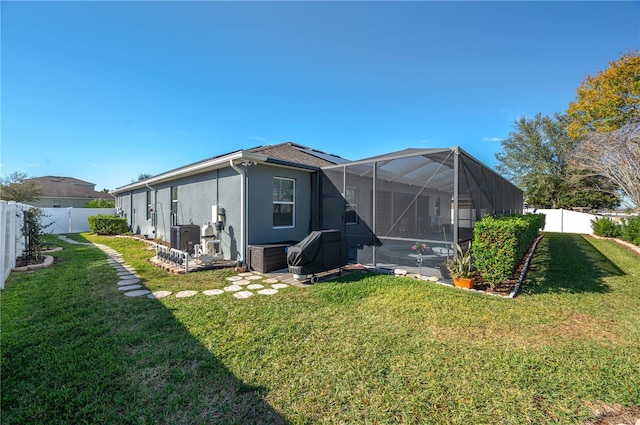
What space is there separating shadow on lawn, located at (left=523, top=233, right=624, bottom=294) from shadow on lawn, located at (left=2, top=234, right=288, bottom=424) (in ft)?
18.4

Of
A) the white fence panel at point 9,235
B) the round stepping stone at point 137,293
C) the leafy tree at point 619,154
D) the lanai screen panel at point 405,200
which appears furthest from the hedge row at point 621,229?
the white fence panel at point 9,235

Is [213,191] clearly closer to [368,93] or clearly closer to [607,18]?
[368,93]

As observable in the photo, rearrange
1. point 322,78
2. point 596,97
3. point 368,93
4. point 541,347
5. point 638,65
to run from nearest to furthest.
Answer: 1. point 541,347
2. point 322,78
3. point 368,93
4. point 638,65
5. point 596,97

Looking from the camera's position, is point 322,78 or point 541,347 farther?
point 322,78

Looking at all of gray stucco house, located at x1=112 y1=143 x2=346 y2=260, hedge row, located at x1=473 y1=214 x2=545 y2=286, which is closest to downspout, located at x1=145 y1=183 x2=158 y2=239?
gray stucco house, located at x1=112 y1=143 x2=346 y2=260

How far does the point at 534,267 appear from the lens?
735cm

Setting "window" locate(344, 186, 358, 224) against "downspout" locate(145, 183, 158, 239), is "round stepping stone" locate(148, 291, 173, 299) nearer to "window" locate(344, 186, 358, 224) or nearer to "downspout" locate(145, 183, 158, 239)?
"window" locate(344, 186, 358, 224)

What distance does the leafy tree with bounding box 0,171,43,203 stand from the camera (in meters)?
19.3

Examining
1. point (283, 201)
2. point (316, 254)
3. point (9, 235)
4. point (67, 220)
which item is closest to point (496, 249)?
point (316, 254)

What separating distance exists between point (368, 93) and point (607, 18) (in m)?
7.20

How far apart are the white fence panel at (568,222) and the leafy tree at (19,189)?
38.7m

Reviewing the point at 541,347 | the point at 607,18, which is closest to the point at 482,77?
the point at 607,18

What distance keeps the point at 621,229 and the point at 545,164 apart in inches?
498

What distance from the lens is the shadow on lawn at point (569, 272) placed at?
5.31 metres
